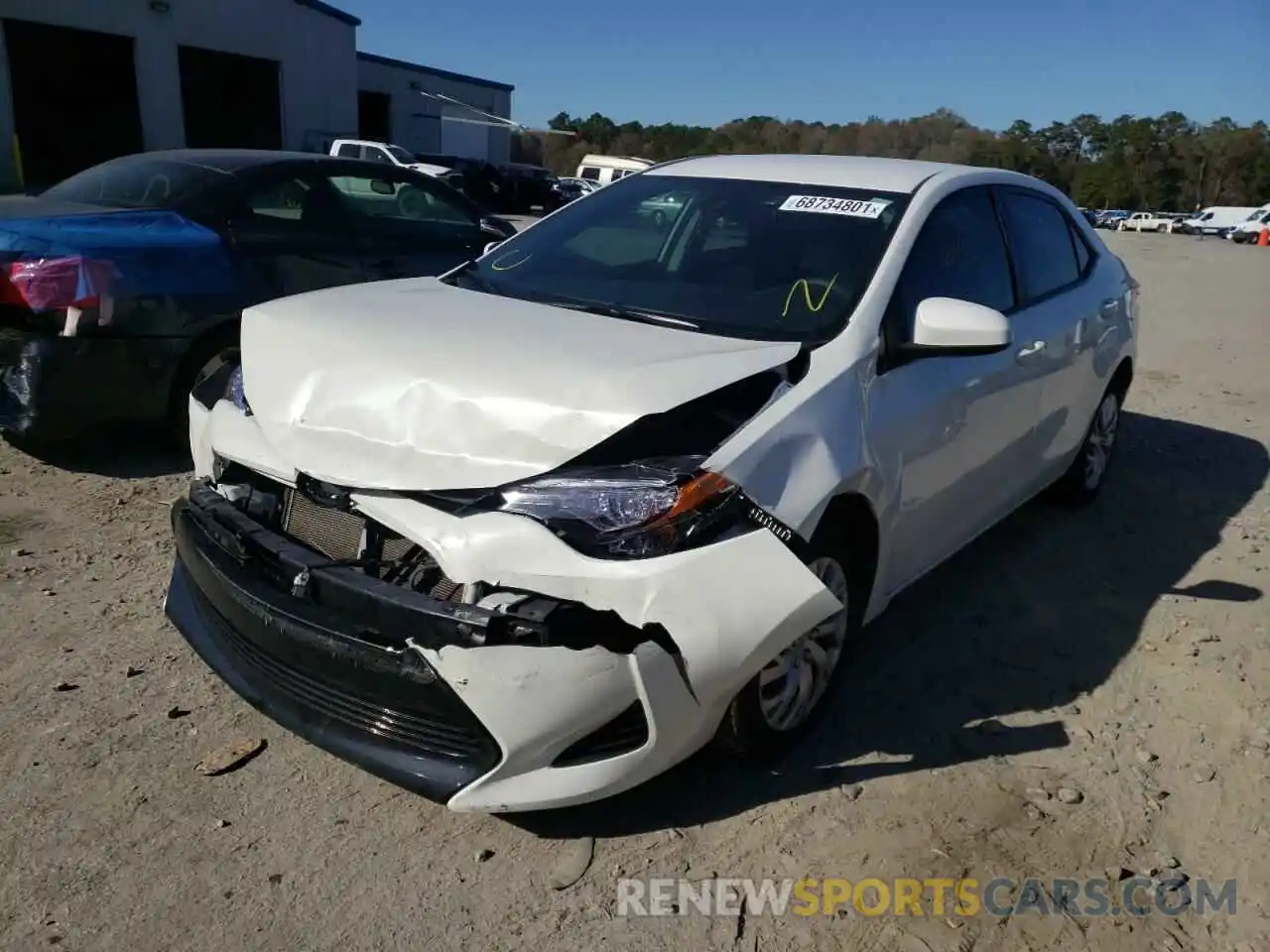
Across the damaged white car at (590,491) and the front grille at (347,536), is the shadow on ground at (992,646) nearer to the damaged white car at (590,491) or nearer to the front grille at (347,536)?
the damaged white car at (590,491)

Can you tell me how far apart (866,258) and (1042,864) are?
1814 mm

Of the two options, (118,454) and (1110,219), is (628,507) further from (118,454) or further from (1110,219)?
(1110,219)

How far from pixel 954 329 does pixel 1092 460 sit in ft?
8.64

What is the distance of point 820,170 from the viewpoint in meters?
3.85

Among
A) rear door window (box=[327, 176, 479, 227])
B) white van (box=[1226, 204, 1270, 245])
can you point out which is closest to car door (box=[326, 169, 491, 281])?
rear door window (box=[327, 176, 479, 227])

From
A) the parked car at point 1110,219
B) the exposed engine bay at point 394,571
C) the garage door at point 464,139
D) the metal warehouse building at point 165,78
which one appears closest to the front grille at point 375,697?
the exposed engine bay at point 394,571

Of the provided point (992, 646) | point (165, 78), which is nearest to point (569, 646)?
point (992, 646)

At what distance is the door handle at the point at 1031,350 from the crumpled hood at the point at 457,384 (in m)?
1.45

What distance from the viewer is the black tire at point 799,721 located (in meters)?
2.68

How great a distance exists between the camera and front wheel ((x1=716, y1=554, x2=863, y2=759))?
2.71 metres

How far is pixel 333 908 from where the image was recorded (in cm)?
234

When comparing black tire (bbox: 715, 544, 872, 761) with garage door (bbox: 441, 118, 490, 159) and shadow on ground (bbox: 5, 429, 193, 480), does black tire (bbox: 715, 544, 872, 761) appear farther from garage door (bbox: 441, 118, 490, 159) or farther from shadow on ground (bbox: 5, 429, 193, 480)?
garage door (bbox: 441, 118, 490, 159)

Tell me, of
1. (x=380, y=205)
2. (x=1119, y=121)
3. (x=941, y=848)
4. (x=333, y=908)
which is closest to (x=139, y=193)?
(x=380, y=205)

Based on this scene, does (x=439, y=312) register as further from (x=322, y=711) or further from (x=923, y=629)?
(x=923, y=629)
